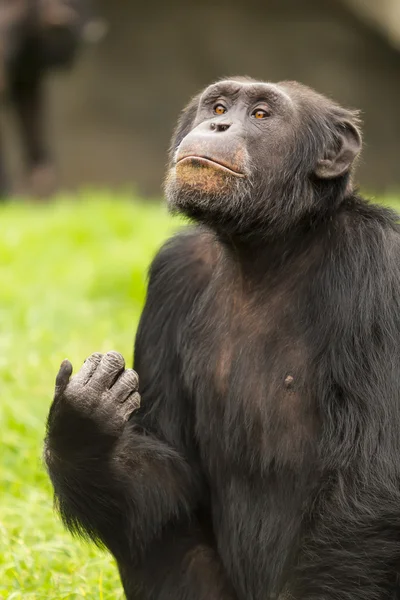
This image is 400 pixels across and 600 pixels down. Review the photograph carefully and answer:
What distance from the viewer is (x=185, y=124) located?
196 inches

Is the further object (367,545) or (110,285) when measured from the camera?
(110,285)

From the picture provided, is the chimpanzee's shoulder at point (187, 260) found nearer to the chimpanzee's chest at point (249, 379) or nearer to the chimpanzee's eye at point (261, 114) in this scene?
the chimpanzee's chest at point (249, 379)

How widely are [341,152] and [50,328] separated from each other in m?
3.96

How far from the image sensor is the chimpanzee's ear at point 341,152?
15.4 ft

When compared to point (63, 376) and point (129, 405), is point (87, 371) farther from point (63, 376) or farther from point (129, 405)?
point (129, 405)

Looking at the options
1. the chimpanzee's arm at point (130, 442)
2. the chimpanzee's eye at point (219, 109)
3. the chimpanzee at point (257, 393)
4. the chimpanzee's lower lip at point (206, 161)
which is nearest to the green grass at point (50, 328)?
the chimpanzee's arm at point (130, 442)

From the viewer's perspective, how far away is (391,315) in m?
4.36

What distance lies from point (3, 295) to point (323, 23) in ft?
46.3

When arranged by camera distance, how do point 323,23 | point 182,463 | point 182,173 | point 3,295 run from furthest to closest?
1. point 323,23
2. point 3,295
3. point 182,463
4. point 182,173

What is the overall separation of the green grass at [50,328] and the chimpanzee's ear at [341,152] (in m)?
1.90

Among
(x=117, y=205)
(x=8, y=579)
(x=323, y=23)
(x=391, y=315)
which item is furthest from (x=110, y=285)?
(x=323, y=23)

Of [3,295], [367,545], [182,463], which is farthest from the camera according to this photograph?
[3,295]

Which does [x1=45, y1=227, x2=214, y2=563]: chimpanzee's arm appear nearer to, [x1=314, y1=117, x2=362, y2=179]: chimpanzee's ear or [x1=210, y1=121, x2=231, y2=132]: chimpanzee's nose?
[x1=210, y1=121, x2=231, y2=132]: chimpanzee's nose

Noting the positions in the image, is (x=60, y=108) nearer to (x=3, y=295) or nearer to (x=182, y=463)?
(x=3, y=295)
